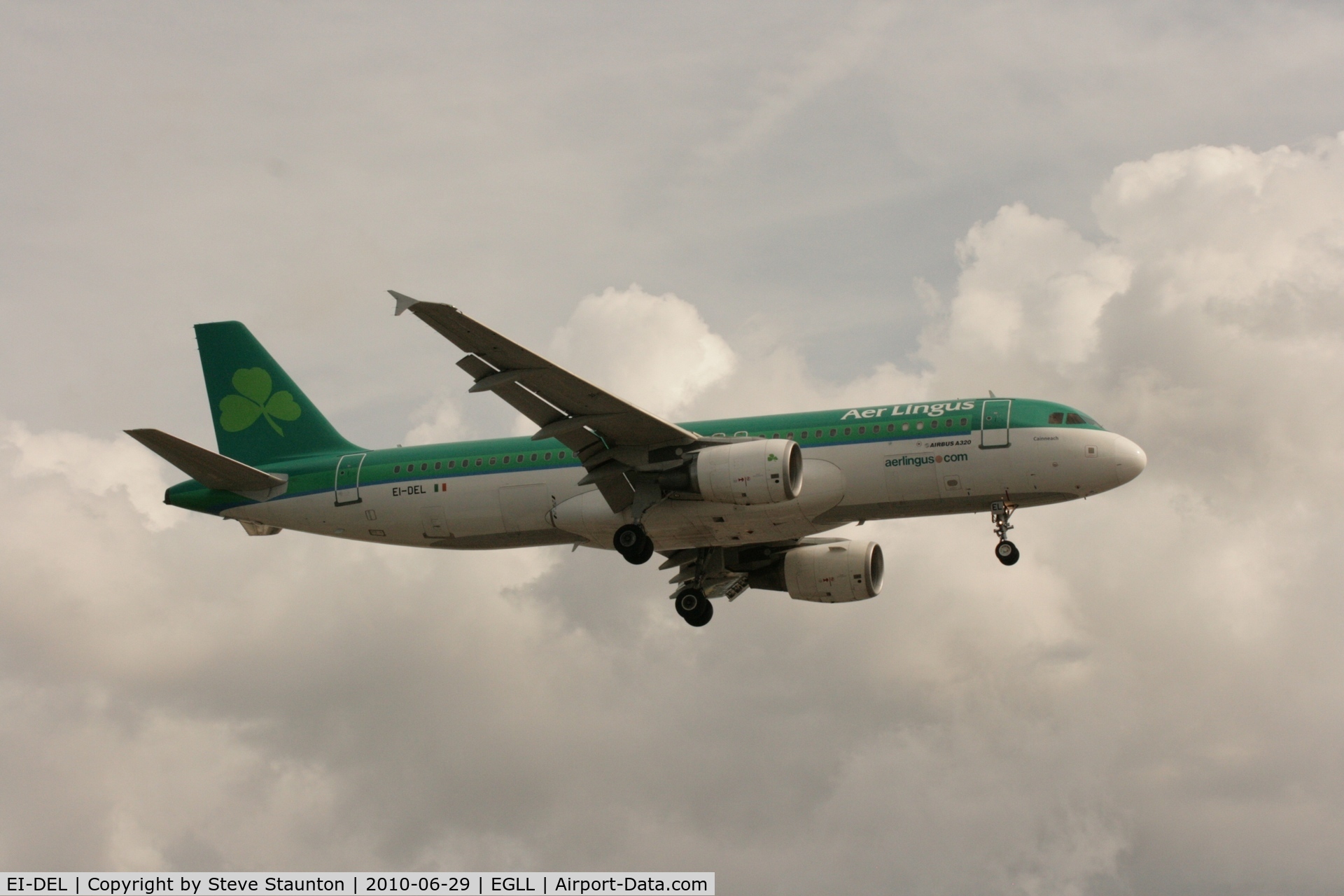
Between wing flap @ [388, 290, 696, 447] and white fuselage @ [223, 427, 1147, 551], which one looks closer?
wing flap @ [388, 290, 696, 447]

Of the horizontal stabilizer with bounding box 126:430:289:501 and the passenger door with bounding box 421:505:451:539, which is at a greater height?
the horizontal stabilizer with bounding box 126:430:289:501

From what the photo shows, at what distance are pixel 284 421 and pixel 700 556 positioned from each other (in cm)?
1458

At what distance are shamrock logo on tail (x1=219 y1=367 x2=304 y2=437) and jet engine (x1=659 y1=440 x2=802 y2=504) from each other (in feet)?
52.8

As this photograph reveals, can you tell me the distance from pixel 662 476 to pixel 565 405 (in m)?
3.52

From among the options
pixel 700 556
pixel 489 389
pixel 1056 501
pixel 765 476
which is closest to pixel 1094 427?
pixel 1056 501

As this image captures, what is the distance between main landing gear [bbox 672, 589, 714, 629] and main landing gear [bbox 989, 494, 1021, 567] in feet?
36.0

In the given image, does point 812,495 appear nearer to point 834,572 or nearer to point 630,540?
point 630,540

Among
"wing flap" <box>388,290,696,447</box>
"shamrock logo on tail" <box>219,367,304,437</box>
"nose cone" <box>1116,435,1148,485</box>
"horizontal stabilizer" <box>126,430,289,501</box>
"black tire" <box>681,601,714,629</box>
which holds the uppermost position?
"shamrock logo on tail" <box>219,367,304,437</box>

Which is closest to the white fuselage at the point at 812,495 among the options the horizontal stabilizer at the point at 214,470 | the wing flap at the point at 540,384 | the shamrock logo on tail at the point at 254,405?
the wing flap at the point at 540,384

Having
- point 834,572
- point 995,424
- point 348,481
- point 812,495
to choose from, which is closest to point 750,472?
point 812,495

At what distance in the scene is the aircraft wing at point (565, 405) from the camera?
34844 millimetres

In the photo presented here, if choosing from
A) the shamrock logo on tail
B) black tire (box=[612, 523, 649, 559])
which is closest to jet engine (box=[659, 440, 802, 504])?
black tire (box=[612, 523, 649, 559])

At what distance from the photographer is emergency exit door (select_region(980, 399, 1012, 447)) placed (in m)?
39.4

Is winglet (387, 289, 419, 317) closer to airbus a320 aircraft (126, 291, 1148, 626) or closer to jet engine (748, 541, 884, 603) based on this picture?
airbus a320 aircraft (126, 291, 1148, 626)
